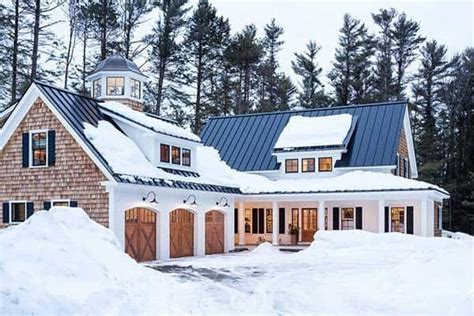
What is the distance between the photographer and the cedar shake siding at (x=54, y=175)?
58.0ft

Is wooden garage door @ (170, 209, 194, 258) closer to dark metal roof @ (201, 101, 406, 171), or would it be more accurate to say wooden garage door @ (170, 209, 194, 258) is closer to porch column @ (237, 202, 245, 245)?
porch column @ (237, 202, 245, 245)

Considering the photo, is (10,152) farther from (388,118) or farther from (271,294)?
(388,118)

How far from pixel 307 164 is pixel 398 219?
486 cm

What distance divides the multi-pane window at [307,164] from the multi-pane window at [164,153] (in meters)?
8.15

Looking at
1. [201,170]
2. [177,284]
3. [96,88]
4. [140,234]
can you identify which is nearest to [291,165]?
[201,170]

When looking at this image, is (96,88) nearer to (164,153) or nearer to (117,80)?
(117,80)

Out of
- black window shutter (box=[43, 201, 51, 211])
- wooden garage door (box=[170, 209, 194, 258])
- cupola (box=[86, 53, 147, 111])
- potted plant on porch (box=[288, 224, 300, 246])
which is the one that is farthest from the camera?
potted plant on porch (box=[288, 224, 300, 246])

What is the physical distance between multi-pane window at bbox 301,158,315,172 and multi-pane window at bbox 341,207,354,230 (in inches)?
97.2

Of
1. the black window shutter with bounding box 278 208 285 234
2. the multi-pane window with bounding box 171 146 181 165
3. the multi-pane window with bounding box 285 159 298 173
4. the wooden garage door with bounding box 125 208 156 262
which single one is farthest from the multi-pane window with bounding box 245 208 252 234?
the wooden garage door with bounding box 125 208 156 262

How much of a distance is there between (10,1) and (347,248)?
2101 centimetres

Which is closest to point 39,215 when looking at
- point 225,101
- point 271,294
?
point 271,294

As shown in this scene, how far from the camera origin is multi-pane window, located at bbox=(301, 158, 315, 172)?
1060 inches

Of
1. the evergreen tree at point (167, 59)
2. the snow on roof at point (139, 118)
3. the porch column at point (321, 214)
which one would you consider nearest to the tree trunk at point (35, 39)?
the evergreen tree at point (167, 59)

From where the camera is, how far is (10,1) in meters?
29.4
